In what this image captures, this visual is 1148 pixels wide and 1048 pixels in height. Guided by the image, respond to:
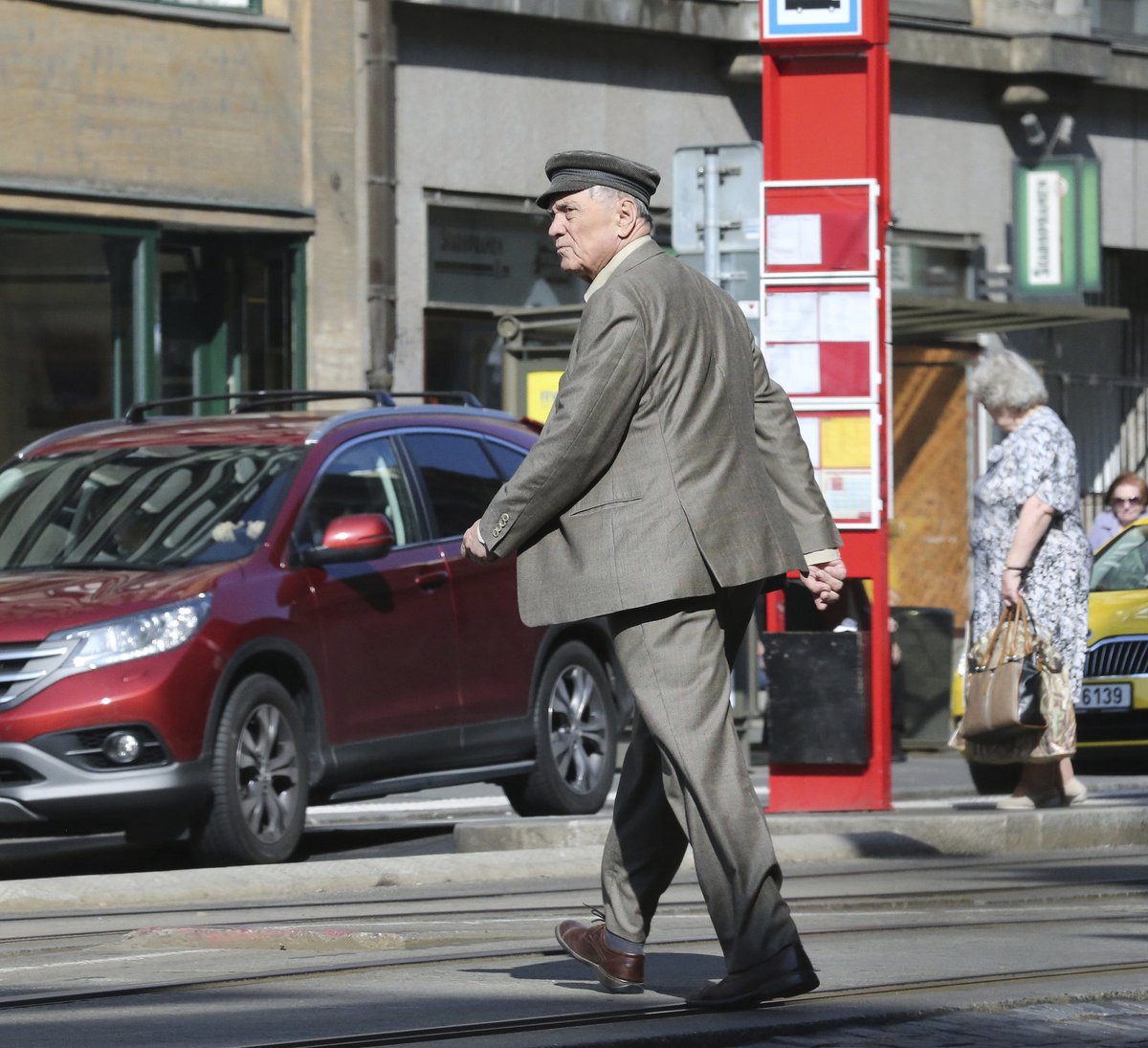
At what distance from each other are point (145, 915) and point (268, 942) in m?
1.35

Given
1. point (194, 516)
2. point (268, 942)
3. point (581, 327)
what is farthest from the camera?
point (194, 516)

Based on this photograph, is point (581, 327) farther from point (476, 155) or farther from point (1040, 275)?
point (1040, 275)

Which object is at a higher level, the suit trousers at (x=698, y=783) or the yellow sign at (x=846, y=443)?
the yellow sign at (x=846, y=443)

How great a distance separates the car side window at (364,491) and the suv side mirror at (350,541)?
0.53 feet

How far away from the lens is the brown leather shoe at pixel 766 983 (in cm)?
586

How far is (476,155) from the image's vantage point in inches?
827

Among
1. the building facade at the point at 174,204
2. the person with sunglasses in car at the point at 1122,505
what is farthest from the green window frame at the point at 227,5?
the person with sunglasses in car at the point at 1122,505

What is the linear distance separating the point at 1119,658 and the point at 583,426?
9.11 metres

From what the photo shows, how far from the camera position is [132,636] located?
9.83 m

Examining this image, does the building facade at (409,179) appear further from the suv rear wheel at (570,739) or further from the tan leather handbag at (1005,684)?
the tan leather handbag at (1005,684)

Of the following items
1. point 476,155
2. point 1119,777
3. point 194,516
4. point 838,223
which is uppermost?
point 476,155

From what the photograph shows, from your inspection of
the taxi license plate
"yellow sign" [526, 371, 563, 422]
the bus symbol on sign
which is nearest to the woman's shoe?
the taxi license plate

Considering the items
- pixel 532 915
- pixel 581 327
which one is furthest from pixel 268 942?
pixel 581 327

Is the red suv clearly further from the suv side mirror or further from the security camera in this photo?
the security camera
